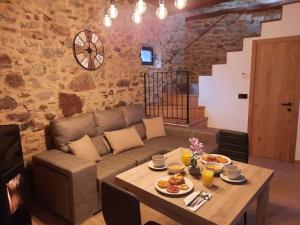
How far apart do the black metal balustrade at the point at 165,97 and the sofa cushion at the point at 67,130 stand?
6.35ft

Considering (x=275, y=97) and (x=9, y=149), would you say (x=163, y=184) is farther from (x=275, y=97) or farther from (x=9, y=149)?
(x=275, y=97)

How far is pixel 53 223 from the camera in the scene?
94.0 inches

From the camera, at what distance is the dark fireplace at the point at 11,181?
1.75 m

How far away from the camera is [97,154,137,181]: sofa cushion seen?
Answer: 2520mm

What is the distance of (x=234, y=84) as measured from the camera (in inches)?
168

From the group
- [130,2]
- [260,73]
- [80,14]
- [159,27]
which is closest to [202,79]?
[260,73]

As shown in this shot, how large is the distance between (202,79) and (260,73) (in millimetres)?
1150

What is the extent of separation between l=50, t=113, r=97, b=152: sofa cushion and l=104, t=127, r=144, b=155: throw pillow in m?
0.35

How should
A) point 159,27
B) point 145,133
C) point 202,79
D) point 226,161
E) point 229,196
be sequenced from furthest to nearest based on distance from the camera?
point 159,27, point 202,79, point 145,133, point 226,161, point 229,196

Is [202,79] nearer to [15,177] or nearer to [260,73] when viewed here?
[260,73]

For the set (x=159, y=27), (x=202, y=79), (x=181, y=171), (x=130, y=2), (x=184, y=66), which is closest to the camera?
(x=181, y=171)

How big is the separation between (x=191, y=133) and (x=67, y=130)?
1.93 meters

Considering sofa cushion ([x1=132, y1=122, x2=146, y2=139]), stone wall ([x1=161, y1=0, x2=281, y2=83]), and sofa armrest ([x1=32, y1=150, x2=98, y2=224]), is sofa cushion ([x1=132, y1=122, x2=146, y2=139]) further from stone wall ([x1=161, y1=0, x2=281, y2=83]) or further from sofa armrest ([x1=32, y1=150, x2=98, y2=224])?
stone wall ([x1=161, y1=0, x2=281, y2=83])

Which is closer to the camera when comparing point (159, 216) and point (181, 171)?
point (181, 171)
